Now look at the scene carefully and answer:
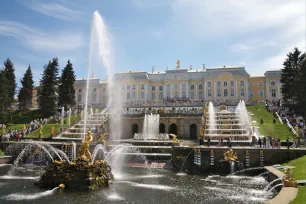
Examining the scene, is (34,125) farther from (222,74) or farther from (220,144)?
(222,74)

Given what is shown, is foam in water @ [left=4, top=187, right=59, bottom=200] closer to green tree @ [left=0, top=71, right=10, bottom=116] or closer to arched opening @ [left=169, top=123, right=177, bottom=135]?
arched opening @ [left=169, top=123, right=177, bottom=135]

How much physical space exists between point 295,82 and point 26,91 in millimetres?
51616

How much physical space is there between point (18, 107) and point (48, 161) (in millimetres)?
41902

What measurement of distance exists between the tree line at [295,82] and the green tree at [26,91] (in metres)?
50.8

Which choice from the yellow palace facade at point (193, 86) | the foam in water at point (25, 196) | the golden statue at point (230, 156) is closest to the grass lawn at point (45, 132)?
the golden statue at point (230, 156)

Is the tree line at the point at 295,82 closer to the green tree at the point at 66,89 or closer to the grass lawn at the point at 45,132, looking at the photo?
the grass lawn at the point at 45,132

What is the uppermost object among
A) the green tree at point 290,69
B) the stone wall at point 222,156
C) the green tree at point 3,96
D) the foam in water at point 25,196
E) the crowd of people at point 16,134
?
the green tree at point 290,69

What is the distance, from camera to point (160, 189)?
16031mm

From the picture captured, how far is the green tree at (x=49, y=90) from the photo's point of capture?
173ft

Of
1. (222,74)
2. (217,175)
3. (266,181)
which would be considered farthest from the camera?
(222,74)

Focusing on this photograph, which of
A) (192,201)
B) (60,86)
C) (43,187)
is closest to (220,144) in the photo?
(192,201)

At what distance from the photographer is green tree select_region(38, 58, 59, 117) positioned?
5269 centimetres

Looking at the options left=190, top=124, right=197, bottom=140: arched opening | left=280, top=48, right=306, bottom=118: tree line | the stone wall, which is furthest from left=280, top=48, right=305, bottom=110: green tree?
the stone wall

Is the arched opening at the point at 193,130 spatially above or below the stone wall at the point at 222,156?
above
